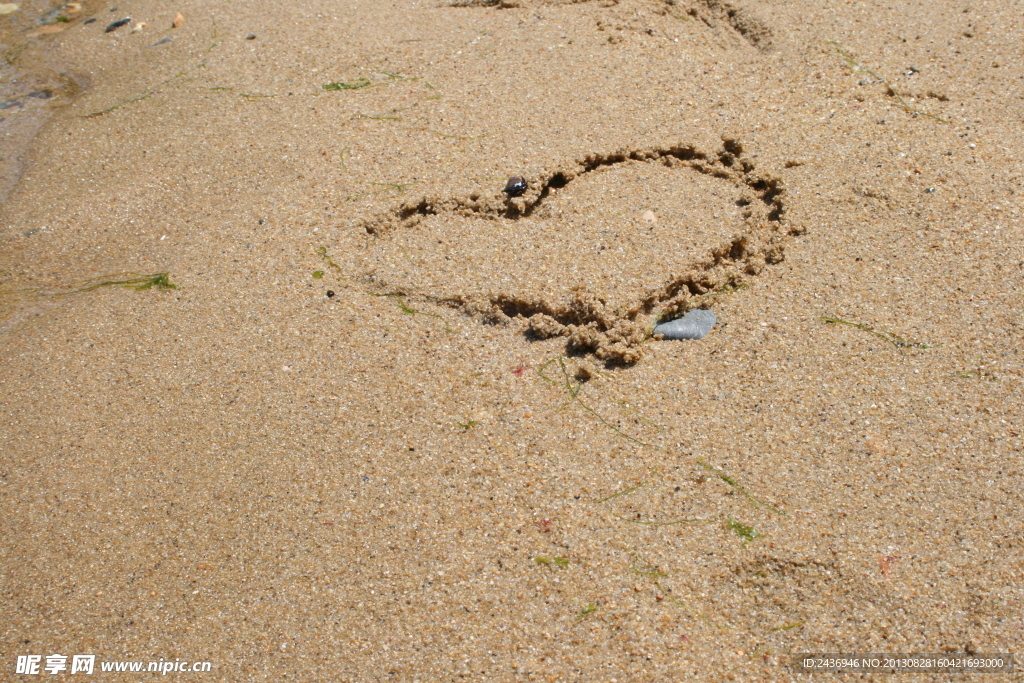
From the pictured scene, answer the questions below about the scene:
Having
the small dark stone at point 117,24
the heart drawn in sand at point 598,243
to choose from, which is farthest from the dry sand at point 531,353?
the small dark stone at point 117,24

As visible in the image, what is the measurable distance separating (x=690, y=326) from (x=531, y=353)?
44 centimetres

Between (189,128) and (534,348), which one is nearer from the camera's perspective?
(534,348)

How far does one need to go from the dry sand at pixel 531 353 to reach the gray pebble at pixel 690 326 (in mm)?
38

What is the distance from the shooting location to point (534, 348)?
2203 mm

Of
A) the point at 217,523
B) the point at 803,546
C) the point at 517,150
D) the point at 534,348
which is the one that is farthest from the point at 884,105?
the point at 217,523

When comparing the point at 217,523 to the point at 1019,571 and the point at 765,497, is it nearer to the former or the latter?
the point at 765,497

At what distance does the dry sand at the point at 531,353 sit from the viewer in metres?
1.67

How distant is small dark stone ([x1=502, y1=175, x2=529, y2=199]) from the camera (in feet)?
8.52

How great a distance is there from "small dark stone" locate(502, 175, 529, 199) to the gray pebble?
699 millimetres

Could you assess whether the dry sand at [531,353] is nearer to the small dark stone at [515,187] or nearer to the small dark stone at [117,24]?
the small dark stone at [515,187]

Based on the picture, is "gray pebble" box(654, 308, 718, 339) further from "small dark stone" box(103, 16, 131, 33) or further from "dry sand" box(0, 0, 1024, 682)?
"small dark stone" box(103, 16, 131, 33)

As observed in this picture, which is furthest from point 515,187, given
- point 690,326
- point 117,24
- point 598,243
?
point 117,24

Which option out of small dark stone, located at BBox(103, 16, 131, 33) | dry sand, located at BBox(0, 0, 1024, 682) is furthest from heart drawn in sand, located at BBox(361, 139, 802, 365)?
small dark stone, located at BBox(103, 16, 131, 33)

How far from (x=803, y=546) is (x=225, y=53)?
3.05 meters
